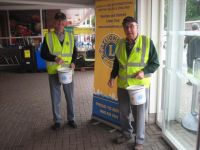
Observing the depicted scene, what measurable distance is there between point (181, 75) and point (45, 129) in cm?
219

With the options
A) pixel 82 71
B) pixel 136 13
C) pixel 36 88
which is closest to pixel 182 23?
pixel 136 13

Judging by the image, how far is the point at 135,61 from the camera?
2.99 meters

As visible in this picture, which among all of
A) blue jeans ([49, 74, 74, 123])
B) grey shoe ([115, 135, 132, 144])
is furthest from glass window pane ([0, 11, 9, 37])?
grey shoe ([115, 135, 132, 144])

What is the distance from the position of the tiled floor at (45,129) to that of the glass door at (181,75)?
0.29 metres

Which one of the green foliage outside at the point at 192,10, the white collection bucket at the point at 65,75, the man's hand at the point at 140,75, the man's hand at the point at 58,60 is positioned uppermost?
the green foliage outside at the point at 192,10

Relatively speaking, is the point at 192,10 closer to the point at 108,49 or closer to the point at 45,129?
the point at 108,49

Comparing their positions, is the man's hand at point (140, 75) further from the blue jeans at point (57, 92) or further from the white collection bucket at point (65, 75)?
the blue jeans at point (57, 92)

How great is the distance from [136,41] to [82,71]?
603 centimetres

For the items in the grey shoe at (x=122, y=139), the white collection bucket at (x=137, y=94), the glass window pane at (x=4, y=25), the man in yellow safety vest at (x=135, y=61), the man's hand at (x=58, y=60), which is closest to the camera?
the white collection bucket at (x=137, y=94)

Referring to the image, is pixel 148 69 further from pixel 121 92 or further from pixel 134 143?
pixel 134 143

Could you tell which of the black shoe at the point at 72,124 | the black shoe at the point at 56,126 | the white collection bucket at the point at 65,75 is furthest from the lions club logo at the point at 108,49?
the black shoe at the point at 56,126

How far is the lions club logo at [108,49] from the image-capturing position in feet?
12.1

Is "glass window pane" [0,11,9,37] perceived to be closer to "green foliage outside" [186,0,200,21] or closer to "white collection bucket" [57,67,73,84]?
"white collection bucket" [57,67,73,84]

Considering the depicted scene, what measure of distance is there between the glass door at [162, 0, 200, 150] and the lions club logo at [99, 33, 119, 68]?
2.50 feet
